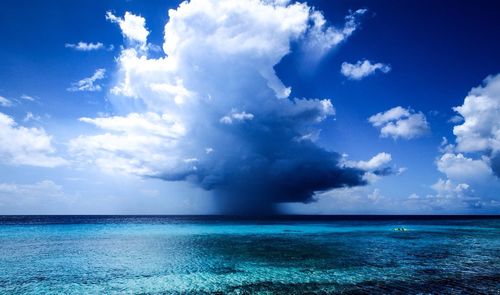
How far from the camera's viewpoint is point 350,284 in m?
18.5

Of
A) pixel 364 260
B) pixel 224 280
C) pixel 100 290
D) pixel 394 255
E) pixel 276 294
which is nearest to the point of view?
pixel 276 294

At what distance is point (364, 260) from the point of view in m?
26.6

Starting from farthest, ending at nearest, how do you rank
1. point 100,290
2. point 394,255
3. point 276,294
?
point 394,255 → point 100,290 → point 276,294

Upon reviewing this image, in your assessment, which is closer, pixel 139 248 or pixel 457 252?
pixel 457 252

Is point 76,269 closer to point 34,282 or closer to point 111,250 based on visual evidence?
point 34,282

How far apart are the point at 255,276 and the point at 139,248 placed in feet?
67.8

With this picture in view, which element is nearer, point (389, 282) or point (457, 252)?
point (389, 282)

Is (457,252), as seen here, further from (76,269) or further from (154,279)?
(76,269)

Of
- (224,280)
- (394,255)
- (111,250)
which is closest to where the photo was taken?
(224,280)

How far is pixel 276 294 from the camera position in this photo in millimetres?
16547

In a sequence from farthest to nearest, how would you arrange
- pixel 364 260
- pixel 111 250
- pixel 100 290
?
pixel 111 250 → pixel 364 260 → pixel 100 290

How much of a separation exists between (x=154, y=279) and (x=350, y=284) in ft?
43.1

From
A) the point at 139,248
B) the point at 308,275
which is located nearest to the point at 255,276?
the point at 308,275

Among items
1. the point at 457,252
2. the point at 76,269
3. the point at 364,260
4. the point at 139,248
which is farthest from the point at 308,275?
the point at 139,248
